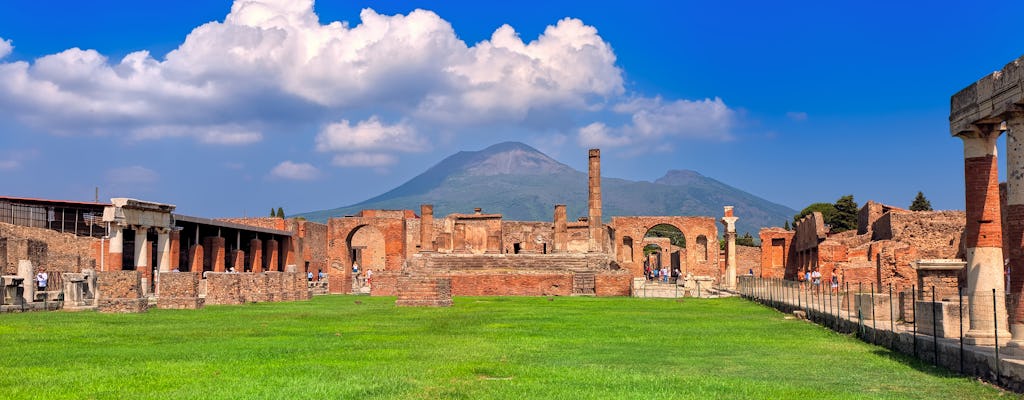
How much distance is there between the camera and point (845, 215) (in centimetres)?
8831

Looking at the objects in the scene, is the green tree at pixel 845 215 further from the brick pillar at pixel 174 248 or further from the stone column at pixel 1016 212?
the stone column at pixel 1016 212

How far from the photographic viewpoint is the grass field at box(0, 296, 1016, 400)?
9766mm

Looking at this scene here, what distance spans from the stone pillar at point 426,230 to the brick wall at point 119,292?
28.2 m

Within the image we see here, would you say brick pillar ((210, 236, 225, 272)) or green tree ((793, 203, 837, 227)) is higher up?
green tree ((793, 203, 837, 227))

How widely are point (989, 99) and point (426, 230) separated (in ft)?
142

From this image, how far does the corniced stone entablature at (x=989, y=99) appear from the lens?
12.3 meters

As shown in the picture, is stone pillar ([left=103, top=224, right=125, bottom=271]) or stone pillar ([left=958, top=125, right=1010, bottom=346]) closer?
stone pillar ([left=958, top=125, right=1010, bottom=346])

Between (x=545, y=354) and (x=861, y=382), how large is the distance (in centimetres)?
432

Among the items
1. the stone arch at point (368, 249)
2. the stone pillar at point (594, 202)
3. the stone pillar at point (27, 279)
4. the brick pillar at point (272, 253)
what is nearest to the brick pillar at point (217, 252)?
the brick pillar at point (272, 253)

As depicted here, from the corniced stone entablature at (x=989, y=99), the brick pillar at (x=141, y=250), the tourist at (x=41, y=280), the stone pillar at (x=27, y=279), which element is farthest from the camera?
the brick pillar at (x=141, y=250)

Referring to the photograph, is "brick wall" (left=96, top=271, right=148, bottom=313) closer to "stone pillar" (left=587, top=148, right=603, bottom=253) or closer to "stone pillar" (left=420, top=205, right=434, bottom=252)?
"stone pillar" (left=420, top=205, right=434, bottom=252)

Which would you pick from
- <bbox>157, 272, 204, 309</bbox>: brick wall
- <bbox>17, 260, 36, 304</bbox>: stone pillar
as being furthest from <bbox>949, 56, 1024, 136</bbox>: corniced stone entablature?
<bbox>17, 260, 36, 304</bbox>: stone pillar

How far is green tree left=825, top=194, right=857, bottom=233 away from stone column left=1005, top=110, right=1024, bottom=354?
248ft

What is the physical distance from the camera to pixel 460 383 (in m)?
10.3
